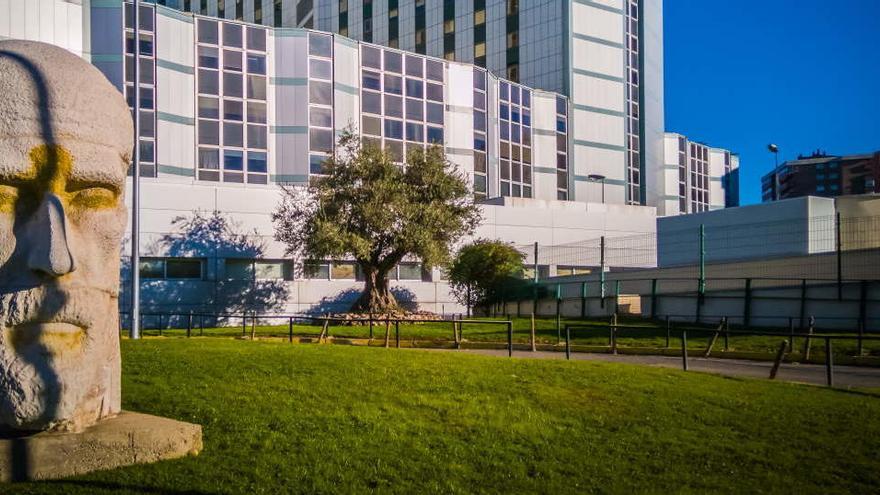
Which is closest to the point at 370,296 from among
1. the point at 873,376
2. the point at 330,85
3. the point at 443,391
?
the point at 330,85

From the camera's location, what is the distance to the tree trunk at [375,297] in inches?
1361

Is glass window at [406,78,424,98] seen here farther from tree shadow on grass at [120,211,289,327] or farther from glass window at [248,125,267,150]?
tree shadow on grass at [120,211,289,327]

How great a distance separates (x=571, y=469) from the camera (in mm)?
7551

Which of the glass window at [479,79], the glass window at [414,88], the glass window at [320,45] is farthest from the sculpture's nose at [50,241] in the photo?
the glass window at [479,79]

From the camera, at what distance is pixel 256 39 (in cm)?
4356

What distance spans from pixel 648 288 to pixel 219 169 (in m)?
23.2

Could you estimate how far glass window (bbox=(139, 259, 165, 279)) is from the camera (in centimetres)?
3612

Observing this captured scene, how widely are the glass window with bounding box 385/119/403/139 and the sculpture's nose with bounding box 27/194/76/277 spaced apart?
4139 cm

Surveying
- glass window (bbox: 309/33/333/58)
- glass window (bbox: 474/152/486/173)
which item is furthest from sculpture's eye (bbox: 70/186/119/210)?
glass window (bbox: 474/152/486/173)

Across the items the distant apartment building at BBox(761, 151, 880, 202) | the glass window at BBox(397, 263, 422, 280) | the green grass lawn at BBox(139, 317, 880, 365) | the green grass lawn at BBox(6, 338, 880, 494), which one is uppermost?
the distant apartment building at BBox(761, 151, 880, 202)

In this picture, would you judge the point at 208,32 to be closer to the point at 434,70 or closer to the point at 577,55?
the point at 434,70

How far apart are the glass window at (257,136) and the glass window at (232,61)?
3164 millimetres

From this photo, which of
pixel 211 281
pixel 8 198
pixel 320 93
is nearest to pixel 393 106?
pixel 320 93

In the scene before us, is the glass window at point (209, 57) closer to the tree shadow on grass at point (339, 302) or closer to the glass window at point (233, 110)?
the glass window at point (233, 110)
